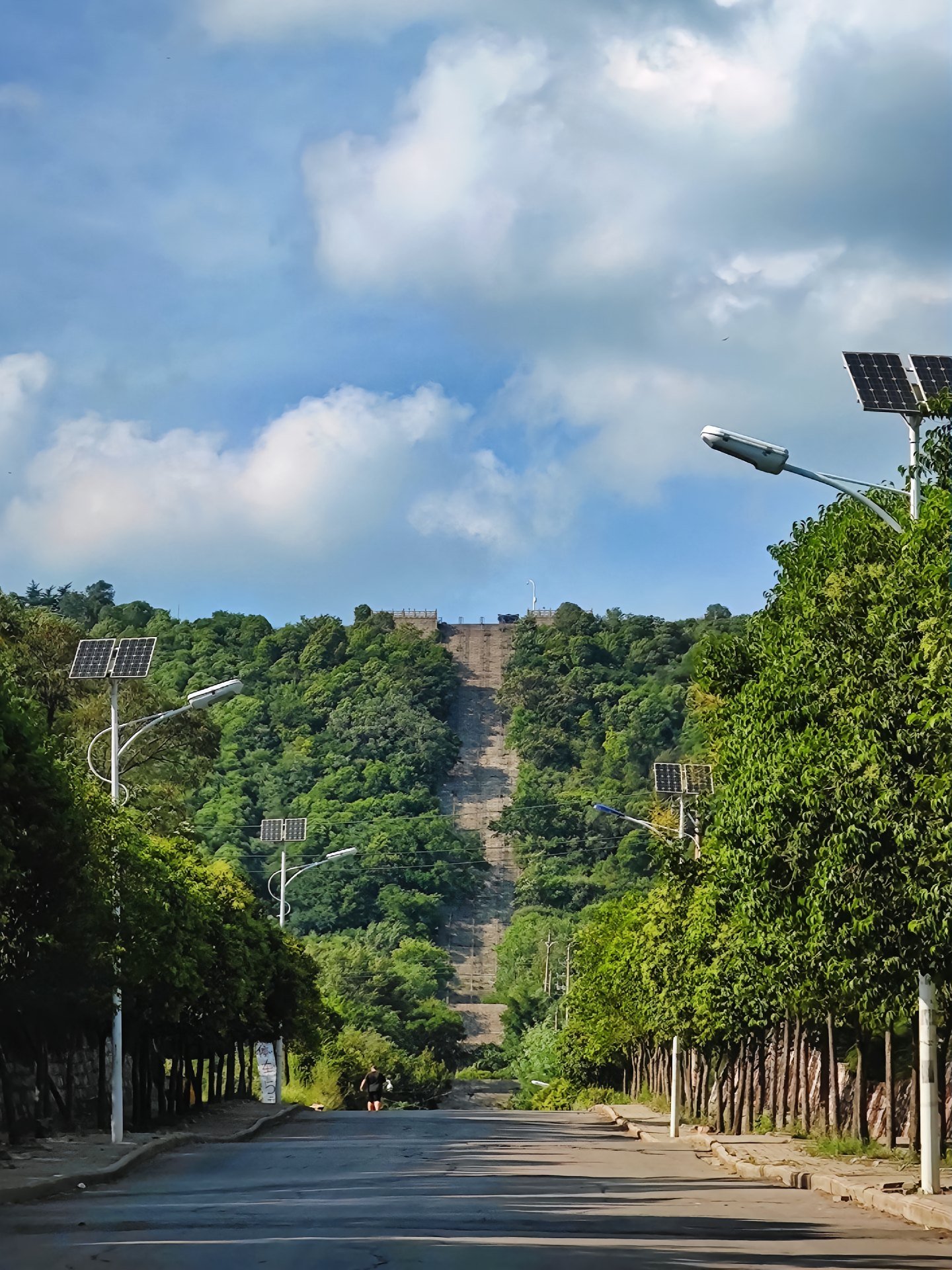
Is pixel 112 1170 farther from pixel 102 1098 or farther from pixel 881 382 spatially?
pixel 881 382

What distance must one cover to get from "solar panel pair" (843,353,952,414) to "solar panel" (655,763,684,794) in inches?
1136

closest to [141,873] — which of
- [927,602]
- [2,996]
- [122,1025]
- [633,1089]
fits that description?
[2,996]

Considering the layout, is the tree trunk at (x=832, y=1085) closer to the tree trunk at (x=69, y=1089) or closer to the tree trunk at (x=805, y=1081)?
the tree trunk at (x=805, y=1081)

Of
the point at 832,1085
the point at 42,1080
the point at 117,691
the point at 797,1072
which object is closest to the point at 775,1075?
the point at 797,1072

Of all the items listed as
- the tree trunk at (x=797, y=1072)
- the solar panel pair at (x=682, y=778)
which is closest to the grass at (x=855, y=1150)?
the tree trunk at (x=797, y=1072)

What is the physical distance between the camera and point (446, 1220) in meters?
16.5

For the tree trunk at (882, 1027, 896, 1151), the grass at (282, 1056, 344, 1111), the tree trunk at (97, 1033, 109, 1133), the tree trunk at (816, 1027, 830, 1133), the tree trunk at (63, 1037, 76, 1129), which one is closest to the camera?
the tree trunk at (882, 1027, 896, 1151)

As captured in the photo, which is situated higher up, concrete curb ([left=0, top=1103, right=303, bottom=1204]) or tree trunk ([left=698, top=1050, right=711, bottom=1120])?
concrete curb ([left=0, top=1103, right=303, bottom=1204])

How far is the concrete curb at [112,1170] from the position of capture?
19.6 meters

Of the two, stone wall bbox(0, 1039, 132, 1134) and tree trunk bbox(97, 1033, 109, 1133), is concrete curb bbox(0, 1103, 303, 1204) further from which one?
stone wall bbox(0, 1039, 132, 1134)

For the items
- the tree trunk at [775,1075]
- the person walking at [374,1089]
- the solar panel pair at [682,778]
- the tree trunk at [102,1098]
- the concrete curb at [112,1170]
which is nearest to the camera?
the concrete curb at [112,1170]

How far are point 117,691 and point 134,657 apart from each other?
6.15 metres

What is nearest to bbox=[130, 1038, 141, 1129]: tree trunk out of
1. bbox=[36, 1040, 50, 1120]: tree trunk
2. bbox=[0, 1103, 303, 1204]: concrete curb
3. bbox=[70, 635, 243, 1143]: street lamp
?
bbox=[0, 1103, 303, 1204]: concrete curb

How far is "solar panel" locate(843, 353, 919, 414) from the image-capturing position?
77.3 feet
